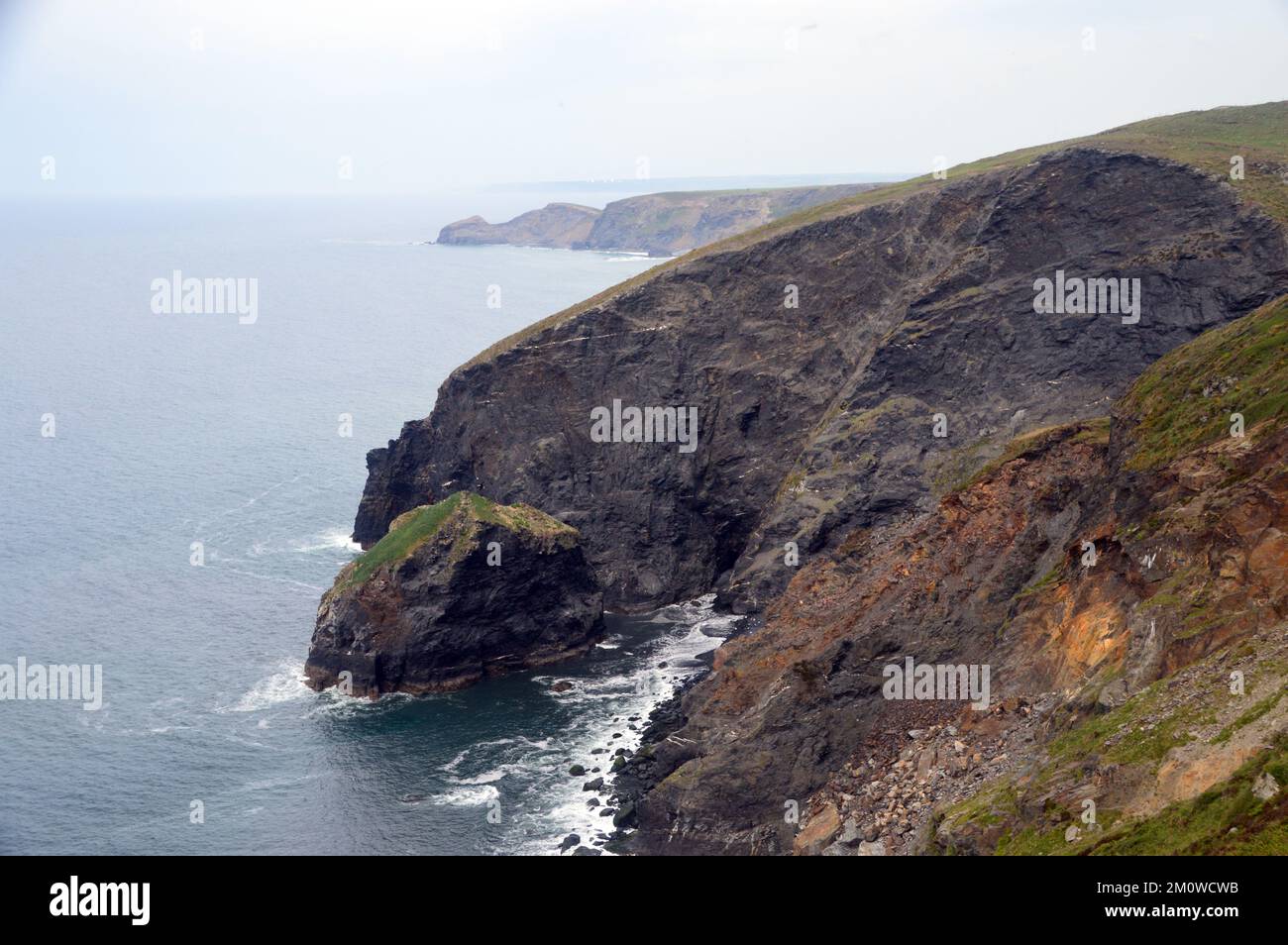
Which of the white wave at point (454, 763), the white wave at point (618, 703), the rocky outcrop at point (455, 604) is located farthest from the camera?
the rocky outcrop at point (455, 604)

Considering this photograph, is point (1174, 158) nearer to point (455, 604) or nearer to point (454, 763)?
point (455, 604)

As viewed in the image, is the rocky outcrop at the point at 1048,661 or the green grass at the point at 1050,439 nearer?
the rocky outcrop at the point at 1048,661

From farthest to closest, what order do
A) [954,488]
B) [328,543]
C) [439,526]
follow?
[328,543] → [439,526] → [954,488]

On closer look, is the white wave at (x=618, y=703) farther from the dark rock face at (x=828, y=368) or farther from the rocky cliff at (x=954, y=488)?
the dark rock face at (x=828, y=368)

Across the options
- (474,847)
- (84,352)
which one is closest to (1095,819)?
(474,847)

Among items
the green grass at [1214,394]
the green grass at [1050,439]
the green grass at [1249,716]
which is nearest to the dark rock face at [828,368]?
the green grass at [1050,439]

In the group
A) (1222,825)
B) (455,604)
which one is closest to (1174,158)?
(455,604)

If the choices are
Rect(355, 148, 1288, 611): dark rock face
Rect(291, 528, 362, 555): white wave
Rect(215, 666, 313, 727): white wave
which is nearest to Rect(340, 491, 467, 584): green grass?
Rect(215, 666, 313, 727): white wave
